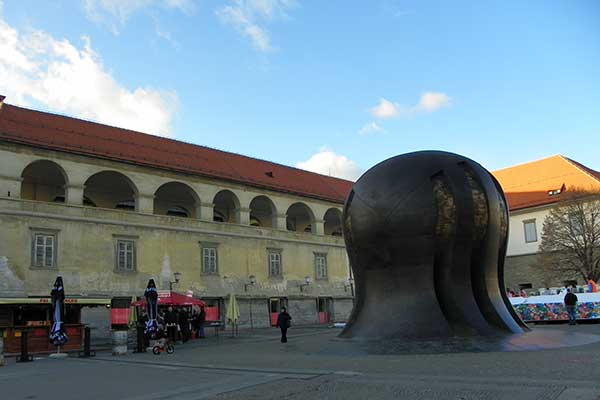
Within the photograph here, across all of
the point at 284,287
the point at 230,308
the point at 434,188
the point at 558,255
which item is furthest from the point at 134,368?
the point at 558,255

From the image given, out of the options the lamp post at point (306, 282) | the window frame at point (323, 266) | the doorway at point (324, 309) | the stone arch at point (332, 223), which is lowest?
the doorway at point (324, 309)

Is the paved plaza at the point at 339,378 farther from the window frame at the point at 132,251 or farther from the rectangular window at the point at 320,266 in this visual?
the rectangular window at the point at 320,266

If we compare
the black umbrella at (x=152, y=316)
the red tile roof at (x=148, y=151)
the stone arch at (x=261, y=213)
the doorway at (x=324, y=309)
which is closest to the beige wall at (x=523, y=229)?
the red tile roof at (x=148, y=151)

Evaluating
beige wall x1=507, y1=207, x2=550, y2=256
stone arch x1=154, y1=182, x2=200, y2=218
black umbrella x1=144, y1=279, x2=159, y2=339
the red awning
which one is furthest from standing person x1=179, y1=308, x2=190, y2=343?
beige wall x1=507, y1=207, x2=550, y2=256

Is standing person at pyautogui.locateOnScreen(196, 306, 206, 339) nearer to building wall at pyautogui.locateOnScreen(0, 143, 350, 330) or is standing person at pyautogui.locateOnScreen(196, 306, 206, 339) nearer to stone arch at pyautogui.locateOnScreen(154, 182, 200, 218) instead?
building wall at pyautogui.locateOnScreen(0, 143, 350, 330)

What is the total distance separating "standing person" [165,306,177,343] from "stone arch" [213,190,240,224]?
15471 millimetres

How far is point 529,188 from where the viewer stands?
54.1 meters

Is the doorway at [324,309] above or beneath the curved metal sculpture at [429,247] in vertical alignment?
beneath

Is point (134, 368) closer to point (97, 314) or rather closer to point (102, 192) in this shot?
point (97, 314)

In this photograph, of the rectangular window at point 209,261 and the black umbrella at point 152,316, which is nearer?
the black umbrella at point 152,316

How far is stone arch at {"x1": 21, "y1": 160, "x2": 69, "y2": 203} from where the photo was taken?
31.6 m

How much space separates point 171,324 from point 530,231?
128 feet

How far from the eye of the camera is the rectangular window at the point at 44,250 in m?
28.6

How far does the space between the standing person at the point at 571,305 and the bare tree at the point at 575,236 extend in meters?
19.0
